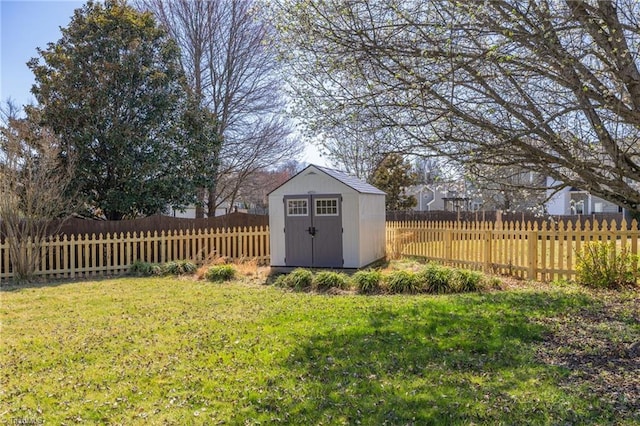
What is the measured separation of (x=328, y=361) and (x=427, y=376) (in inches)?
38.7

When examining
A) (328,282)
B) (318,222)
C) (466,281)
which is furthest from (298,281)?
(466,281)

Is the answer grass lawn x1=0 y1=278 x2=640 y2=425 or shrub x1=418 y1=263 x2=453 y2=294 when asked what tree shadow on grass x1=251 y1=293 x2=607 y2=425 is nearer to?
grass lawn x1=0 y1=278 x2=640 y2=425

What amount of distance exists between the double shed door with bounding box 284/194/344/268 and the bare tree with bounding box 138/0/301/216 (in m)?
8.13

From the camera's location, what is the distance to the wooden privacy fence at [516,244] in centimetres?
846

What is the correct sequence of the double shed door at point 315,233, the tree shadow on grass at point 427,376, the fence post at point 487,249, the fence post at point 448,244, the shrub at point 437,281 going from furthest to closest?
the fence post at point 448,244
the double shed door at point 315,233
the fence post at point 487,249
the shrub at point 437,281
the tree shadow on grass at point 427,376

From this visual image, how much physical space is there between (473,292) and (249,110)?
47.2 feet

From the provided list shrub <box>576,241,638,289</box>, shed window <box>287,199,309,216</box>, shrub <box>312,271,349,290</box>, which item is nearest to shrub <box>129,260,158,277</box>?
shed window <box>287,199,309,216</box>

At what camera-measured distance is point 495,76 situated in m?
4.79

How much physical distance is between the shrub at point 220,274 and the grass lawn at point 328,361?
2569mm

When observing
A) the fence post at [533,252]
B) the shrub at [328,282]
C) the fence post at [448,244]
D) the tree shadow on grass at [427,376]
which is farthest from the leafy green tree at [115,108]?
the fence post at [533,252]

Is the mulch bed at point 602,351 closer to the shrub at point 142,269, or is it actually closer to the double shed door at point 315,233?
the double shed door at point 315,233

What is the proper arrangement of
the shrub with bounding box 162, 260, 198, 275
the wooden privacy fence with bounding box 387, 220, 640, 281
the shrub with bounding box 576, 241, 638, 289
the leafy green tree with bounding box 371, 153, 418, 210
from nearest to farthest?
the shrub with bounding box 576, 241, 638, 289, the wooden privacy fence with bounding box 387, 220, 640, 281, the shrub with bounding box 162, 260, 198, 275, the leafy green tree with bounding box 371, 153, 418, 210

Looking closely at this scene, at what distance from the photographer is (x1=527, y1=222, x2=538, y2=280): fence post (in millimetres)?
9039

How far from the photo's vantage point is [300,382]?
3.85m
